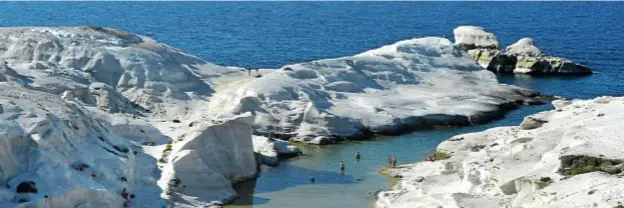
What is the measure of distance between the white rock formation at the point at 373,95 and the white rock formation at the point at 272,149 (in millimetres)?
4454

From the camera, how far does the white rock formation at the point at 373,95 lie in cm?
8125

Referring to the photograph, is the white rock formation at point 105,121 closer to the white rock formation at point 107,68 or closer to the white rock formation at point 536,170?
the white rock formation at point 107,68

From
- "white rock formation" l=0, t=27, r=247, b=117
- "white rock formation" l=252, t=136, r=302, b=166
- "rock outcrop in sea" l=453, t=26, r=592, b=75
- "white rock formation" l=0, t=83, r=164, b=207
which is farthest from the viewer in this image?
"rock outcrop in sea" l=453, t=26, r=592, b=75

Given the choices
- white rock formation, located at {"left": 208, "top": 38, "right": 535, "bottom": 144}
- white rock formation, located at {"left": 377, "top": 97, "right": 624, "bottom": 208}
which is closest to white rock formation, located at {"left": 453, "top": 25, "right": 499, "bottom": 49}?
white rock formation, located at {"left": 208, "top": 38, "right": 535, "bottom": 144}

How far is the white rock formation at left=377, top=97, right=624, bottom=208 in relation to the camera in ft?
163

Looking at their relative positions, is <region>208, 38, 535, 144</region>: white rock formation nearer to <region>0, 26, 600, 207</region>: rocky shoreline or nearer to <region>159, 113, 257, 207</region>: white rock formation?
<region>0, 26, 600, 207</region>: rocky shoreline

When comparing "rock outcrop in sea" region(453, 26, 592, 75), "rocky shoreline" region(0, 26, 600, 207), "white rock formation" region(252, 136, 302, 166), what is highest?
"rocky shoreline" region(0, 26, 600, 207)

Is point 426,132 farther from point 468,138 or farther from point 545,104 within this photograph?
point 545,104

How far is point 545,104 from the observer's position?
98.8m

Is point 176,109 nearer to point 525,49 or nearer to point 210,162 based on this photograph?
point 210,162

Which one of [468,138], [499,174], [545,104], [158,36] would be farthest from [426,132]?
[158,36]

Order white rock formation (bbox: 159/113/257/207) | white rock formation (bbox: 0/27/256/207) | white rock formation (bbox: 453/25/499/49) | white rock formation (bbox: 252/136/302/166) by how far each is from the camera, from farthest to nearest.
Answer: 1. white rock formation (bbox: 453/25/499/49)
2. white rock formation (bbox: 252/136/302/166)
3. white rock formation (bbox: 159/113/257/207)
4. white rock formation (bbox: 0/27/256/207)

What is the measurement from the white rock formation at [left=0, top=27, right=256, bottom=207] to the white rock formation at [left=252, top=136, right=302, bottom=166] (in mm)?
2791

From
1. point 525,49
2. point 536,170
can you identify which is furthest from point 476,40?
point 536,170
